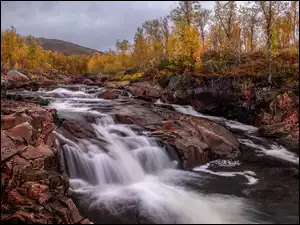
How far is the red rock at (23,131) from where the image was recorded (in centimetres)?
832

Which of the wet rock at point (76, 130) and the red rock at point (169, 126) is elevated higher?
the wet rock at point (76, 130)

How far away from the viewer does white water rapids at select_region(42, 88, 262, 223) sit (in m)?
7.93

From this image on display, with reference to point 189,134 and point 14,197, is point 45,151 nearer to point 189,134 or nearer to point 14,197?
point 14,197

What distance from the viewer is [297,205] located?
8398 millimetres

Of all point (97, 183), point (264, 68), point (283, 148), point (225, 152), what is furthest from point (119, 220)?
point (264, 68)

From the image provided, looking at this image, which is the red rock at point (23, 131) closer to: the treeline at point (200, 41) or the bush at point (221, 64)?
the treeline at point (200, 41)

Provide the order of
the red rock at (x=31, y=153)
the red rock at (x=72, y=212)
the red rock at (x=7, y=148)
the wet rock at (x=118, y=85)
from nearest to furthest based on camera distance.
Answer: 1. the red rock at (x=72, y=212)
2. the red rock at (x=7, y=148)
3. the red rock at (x=31, y=153)
4. the wet rock at (x=118, y=85)

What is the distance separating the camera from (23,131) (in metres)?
8.51

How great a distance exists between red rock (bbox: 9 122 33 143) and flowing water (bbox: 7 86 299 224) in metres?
1.72

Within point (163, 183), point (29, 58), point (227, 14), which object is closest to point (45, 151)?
point (163, 183)

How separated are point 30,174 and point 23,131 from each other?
1.72 meters

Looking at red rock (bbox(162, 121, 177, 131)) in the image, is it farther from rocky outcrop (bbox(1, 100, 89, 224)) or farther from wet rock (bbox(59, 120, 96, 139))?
rocky outcrop (bbox(1, 100, 89, 224))

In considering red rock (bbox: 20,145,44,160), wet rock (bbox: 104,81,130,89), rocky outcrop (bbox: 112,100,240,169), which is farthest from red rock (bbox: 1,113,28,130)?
wet rock (bbox: 104,81,130,89)

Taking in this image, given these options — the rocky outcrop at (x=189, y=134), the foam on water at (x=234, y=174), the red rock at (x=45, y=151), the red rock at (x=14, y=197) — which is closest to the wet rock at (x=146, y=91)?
the rocky outcrop at (x=189, y=134)
